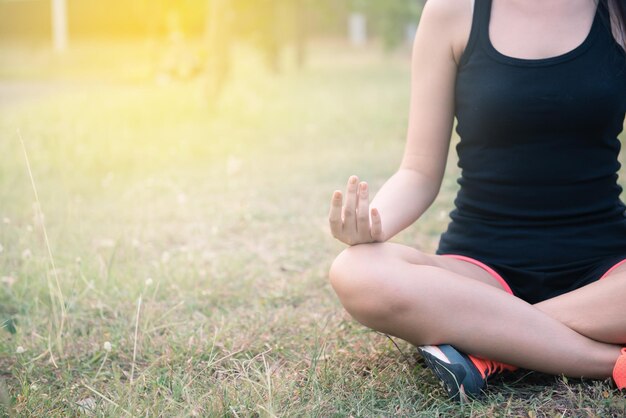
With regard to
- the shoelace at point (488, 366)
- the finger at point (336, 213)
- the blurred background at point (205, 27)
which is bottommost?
the blurred background at point (205, 27)

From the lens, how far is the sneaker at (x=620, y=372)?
1.65 meters

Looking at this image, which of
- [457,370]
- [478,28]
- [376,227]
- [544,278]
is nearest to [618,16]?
[478,28]

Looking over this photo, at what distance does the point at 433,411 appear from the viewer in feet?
5.30

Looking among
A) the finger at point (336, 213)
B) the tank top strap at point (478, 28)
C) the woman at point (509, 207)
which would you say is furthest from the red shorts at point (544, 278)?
the tank top strap at point (478, 28)

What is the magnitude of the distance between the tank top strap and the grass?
0.77m

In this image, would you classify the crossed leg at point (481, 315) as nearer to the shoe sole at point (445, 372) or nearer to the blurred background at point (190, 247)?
the shoe sole at point (445, 372)

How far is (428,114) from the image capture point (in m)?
1.92

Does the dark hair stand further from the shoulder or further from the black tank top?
the shoulder

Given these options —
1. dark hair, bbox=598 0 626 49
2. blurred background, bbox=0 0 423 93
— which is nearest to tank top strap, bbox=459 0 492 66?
dark hair, bbox=598 0 626 49

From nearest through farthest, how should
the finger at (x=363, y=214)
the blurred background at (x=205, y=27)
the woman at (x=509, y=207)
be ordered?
1. the finger at (x=363, y=214)
2. the woman at (x=509, y=207)
3. the blurred background at (x=205, y=27)

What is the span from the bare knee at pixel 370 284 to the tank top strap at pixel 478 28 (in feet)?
1.71

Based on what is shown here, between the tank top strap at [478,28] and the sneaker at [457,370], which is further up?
the tank top strap at [478,28]

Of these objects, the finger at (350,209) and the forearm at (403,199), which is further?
the forearm at (403,199)

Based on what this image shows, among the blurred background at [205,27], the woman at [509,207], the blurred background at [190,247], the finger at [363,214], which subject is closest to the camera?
the finger at [363,214]
